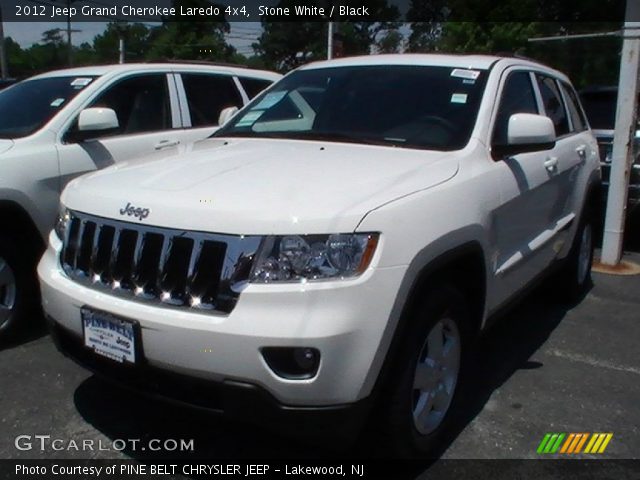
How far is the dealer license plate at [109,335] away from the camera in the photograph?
2473 millimetres

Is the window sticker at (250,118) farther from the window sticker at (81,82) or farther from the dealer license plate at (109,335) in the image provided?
the dealer license plate at (109,335)

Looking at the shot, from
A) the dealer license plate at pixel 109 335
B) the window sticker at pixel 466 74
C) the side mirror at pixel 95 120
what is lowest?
Result: the dealer license plate at pixel 109 335

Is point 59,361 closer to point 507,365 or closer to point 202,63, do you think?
point 507,365

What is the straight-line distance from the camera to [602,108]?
8.20 metres

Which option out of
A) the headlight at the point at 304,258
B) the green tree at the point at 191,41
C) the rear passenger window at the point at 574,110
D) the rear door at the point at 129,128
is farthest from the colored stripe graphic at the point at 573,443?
the green tree at the point at 191,41

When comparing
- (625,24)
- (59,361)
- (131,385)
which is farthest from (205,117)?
(625,24)

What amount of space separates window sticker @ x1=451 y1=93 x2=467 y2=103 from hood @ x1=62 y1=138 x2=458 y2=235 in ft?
1.71

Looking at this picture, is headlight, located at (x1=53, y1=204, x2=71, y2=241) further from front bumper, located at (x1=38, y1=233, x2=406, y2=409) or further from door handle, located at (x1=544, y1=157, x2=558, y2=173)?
door handle, located at (x1=544, y1=157, x2=558, y2=173)

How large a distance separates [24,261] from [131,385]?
1866mm

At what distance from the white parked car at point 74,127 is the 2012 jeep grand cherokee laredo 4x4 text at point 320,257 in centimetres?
121

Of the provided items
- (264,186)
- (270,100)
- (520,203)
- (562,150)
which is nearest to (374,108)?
(270,100)

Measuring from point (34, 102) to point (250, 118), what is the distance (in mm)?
1850

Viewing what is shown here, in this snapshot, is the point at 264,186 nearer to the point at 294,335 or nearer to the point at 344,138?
the point at 294,335

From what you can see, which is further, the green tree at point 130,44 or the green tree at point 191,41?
the green tree at point 130,44
